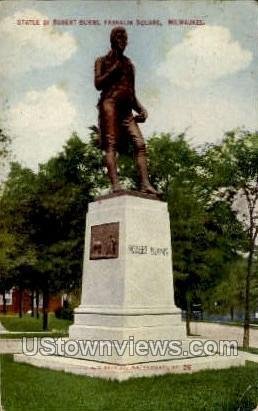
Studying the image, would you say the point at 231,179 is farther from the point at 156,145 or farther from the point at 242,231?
the point at 156,145

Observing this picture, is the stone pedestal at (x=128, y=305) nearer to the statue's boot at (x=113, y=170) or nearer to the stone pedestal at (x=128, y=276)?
the stone pedestal at (x=128, y=276)

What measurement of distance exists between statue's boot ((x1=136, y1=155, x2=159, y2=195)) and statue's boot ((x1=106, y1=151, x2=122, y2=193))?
433mm

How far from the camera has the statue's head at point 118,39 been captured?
8828mm

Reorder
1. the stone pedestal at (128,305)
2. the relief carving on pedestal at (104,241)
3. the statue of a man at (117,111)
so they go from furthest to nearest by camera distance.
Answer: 1. the statue of a man at (117,111)
2. the relief carving on pedestal at (104,241)
3. the stone pedestal at (128,305)

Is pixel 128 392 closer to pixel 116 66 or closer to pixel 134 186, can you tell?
pixel 116 66

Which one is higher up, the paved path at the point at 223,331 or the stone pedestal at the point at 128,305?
the stone pedestal at the point at 128,305

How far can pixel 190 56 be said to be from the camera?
8633 millimetres

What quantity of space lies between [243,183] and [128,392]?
6.26 m

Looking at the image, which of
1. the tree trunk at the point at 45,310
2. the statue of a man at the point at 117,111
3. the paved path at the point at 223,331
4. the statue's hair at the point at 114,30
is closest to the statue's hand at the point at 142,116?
the statue of a man at the point at 117,111

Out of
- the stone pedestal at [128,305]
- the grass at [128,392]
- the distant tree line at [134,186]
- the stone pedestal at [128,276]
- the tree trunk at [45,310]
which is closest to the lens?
the grass at [128,392]

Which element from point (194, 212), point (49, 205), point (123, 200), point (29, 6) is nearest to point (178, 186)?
point (194, 212)

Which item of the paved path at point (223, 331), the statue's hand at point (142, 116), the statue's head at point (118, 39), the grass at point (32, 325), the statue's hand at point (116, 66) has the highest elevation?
the statue's head at point (118, 39)

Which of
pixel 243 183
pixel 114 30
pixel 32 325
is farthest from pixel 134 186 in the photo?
pixel 114 30

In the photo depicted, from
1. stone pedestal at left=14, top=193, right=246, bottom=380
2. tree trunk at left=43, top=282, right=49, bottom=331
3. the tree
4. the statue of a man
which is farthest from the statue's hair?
tree trunk at left=43, top=282, right=49, bottom=331
